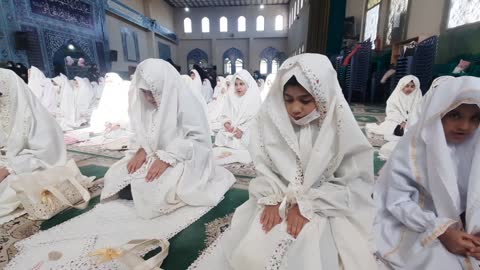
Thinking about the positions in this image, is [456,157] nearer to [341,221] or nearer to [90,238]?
[341,221]

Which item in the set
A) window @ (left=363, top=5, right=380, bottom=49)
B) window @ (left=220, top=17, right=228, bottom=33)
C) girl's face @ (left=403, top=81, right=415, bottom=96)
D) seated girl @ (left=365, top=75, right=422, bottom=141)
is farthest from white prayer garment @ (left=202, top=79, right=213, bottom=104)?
window @ (left=220, top=17, right=228, bottom=33)

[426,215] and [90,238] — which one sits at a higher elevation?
[426,215]

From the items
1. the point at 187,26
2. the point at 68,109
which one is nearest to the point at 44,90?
the point at 68,109

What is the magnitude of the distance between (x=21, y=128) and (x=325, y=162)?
1940 mm

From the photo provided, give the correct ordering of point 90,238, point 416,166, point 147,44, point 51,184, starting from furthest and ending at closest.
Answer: point 147,44 → point 51,184 → point 90,238 → point 416,166

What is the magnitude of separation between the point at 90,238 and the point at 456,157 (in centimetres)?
178

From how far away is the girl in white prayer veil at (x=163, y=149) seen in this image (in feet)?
5.41

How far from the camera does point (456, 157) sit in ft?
3.43

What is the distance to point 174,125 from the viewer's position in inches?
67.6

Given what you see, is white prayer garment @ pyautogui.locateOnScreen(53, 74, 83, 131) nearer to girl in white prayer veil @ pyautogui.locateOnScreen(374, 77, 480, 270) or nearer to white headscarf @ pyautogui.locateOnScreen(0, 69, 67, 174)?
white headscarf @ pyautogui.locateOnScreen(0, 69, 67, 174)

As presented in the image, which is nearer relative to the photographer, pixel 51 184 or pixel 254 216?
pixel 254 216

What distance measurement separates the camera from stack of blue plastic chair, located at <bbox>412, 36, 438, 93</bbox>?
179 inches

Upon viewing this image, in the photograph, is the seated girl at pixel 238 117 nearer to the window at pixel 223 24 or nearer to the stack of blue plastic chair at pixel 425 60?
the stack of blue plastic chair at pixel 425 60

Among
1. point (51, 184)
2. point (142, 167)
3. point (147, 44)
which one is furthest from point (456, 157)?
point (147, 44)
